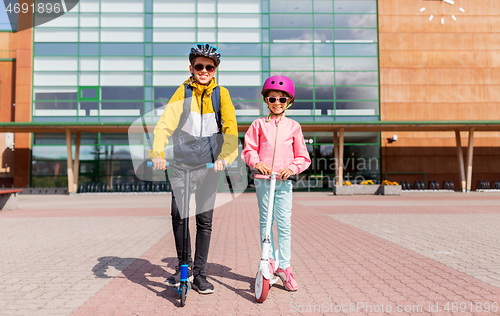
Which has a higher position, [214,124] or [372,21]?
[372,21]

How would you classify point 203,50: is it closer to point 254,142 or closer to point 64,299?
point 254,142

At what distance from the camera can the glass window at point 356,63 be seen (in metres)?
24.9

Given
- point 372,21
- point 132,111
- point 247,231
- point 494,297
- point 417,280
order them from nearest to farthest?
point 494,297 < point 417,280 < point 247,231 < point 132,111 < point 372,21

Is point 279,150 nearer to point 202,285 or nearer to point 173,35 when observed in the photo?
point 202,285

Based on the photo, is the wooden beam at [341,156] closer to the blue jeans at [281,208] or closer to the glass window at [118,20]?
the glass window at [118,20]

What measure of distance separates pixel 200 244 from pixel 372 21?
2551 centimetres

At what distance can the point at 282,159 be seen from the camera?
3508 mm

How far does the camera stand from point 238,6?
81.6ft

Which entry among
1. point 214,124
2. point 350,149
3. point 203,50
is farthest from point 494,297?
point 350,149

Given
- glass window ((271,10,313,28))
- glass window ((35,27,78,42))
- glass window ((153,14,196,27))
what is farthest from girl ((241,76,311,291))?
glass window ((35,27,78,42))

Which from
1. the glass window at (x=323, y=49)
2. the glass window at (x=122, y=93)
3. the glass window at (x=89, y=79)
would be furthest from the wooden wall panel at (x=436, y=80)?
the glass window at (x=89, y=79)

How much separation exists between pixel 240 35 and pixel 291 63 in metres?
3.67

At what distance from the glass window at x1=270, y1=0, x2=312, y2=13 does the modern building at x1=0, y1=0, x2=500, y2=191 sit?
9 centimetres

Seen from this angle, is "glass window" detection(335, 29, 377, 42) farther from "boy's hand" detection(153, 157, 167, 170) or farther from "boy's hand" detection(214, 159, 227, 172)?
"boy's hand" detection(153, 157, 167, 170)
